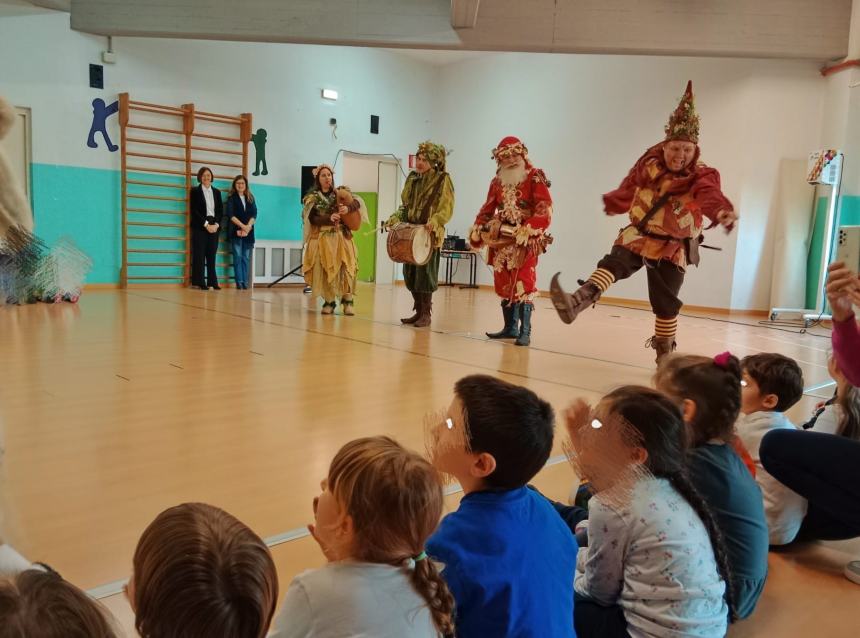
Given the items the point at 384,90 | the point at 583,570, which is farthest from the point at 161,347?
the point at 384,90

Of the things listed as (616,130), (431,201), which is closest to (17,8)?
(431,201)

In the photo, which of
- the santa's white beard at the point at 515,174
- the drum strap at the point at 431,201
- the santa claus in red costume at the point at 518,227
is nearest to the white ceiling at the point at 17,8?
the drum strap at the point at 431,201

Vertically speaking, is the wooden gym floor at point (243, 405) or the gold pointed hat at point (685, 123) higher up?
the gold pointed hat at point (685, 123)

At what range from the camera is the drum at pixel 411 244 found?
5.76 metres

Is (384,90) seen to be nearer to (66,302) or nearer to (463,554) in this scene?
(66,302)

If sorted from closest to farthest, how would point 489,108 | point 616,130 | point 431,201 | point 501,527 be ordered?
point 501,527
point 431,201
point 616,130
point 489,108

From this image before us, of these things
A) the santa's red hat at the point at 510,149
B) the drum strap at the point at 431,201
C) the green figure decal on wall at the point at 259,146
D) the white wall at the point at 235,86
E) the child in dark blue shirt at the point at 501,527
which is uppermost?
the white wall at the point at 235,86

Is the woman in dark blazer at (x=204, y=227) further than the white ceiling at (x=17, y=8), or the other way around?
the woman in dark blazer at (x=204, y=227)

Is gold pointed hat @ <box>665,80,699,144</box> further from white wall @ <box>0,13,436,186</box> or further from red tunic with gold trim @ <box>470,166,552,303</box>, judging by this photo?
white wall @ <box>0,13,436,186</box>

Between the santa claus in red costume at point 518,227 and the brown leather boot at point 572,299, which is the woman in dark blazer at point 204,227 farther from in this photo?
A: the brown leather boot at point 572,299

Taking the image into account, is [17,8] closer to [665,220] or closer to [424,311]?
[424,311]

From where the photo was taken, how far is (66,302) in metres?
6.60

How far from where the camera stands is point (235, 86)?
9359mm

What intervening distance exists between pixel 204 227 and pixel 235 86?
197 cm
